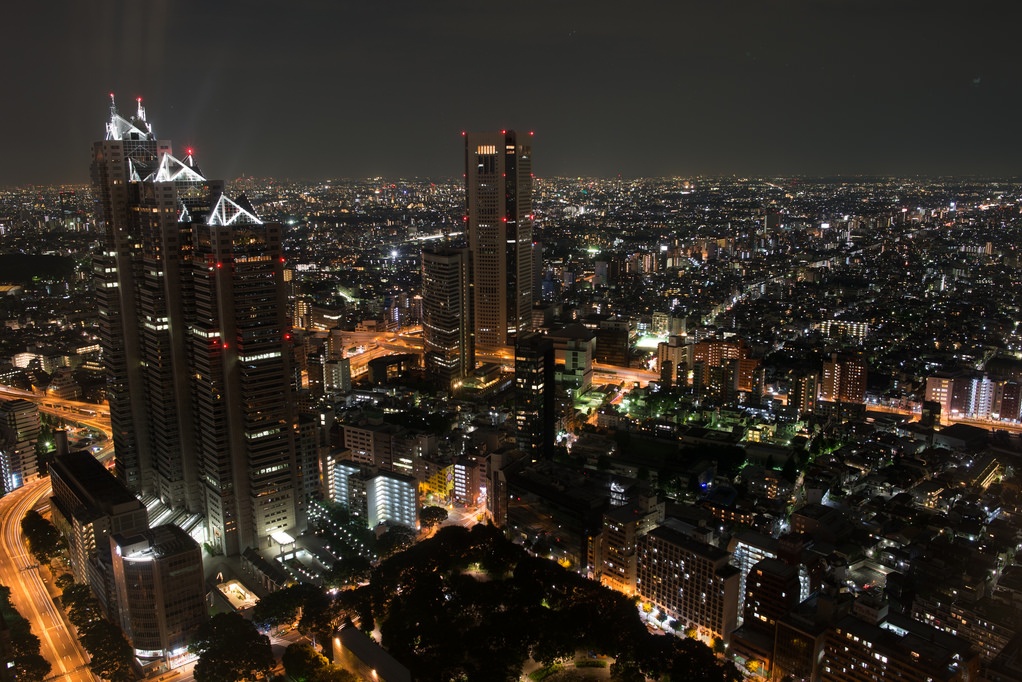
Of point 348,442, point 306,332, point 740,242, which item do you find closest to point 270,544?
point 348,442

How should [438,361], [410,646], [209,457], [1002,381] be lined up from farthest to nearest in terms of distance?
[438,361] → [1002,381] → [209,457] → [410,646]

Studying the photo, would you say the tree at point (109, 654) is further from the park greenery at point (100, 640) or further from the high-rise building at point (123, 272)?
the high-rise building at point (123, 272)

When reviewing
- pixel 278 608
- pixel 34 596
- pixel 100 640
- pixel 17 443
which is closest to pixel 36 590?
pixel 34 596

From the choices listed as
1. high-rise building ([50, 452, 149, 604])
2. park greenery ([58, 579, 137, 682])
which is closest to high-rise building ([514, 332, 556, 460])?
high-rise building ([50, 452, 149, 604])

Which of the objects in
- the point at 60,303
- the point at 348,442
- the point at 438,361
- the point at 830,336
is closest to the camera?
the point at 348,442

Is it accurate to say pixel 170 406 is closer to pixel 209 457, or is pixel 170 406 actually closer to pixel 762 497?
pixel 209 457

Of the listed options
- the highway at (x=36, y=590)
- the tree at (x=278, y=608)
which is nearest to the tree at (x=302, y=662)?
the tree at (x=278, y=608)

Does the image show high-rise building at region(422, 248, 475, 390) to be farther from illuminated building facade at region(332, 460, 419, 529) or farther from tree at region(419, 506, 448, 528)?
tree at region(419, 506, 448, 528)

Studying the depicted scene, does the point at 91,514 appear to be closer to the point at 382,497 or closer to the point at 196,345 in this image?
the point at 196,345
